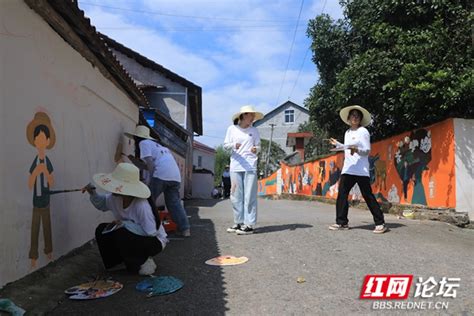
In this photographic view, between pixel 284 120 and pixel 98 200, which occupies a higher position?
pixel 284 120

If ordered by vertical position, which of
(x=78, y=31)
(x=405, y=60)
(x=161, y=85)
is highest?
(x=161, y=85)

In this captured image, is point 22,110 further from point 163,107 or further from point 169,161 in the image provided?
point 163,107

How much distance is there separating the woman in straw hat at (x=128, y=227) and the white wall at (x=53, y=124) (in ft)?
1.59

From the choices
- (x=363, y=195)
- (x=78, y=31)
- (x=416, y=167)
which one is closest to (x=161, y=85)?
(x=416, y=167)

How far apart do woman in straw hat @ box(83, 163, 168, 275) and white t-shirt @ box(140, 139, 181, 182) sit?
170 centimetres

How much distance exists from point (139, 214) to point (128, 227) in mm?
230

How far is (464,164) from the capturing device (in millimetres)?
7875

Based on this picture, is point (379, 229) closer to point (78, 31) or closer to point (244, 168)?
point (244, 168)

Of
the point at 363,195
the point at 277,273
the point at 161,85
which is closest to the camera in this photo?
the point at 277,273

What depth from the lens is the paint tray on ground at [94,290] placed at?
11.8 feet

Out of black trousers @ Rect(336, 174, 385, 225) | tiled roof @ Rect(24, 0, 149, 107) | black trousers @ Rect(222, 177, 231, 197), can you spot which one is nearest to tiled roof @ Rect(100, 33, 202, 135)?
black trousers @ Rect(222, 177, 231, 197)

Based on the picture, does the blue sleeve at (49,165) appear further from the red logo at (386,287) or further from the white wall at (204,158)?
the white wall at (204,158)

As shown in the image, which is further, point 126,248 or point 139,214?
point 139,214

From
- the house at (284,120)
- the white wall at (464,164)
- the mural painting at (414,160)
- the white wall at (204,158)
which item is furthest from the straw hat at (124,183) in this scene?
the house at (284,120)
